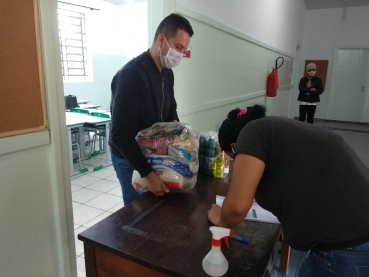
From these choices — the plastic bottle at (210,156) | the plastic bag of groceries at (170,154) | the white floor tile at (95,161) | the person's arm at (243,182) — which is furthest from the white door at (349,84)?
the person's arm at (243,182)

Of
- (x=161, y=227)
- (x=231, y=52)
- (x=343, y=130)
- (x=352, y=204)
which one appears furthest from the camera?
(x=343, y=130)

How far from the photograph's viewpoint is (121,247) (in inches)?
37.0

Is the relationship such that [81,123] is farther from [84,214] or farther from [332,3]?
[332,3]

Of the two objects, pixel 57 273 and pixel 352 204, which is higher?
pixel 352 204

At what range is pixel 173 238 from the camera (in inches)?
39.8

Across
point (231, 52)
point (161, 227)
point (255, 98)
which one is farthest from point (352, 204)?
point (255, 98)

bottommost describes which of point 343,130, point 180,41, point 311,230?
point 343,130

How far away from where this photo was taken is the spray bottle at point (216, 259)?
83 cm

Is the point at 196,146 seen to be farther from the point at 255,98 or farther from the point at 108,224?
the point at 255,98

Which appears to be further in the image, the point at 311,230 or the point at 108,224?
the point at 108,224

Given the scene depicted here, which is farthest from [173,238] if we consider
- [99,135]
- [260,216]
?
[99,135]

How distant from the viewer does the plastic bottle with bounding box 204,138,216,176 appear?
5.42ft

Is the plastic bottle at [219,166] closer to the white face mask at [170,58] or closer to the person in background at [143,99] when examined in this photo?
the person in background at [143,99]

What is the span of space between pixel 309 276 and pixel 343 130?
23.1 feet
